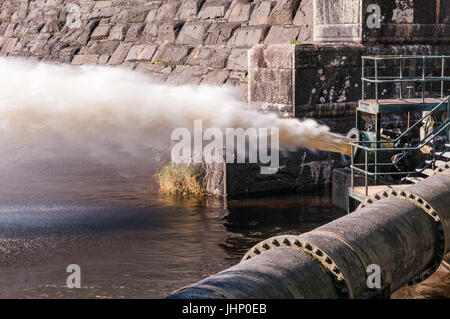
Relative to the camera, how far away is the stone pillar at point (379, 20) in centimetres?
1438

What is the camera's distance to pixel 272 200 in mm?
14008

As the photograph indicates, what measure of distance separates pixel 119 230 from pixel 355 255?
583cm

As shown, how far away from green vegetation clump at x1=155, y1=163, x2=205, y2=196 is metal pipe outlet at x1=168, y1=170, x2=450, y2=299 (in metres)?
5.89

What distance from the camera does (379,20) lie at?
14.5 metres

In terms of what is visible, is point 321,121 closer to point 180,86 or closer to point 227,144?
point 227,144

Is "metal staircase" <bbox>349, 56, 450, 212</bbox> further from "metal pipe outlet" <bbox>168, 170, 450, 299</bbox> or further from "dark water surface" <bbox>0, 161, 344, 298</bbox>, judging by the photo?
"metal pipe outlet" <bbox>168, 170, 450, 299</bbox>

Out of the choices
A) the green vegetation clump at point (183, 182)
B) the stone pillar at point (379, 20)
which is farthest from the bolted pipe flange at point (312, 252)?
the stone pillar at point (379, 20)

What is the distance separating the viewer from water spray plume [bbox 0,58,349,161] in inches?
568

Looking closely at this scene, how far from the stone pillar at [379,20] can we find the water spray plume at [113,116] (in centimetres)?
190

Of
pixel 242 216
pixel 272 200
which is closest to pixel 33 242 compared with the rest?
pixel 242 216

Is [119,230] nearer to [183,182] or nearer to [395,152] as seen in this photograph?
[183,182]

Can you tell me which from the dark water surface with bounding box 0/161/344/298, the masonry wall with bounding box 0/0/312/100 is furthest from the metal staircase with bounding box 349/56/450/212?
the masonry wall with bounding box 0/0/312/100

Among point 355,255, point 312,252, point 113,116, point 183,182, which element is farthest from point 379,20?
point 312,252
